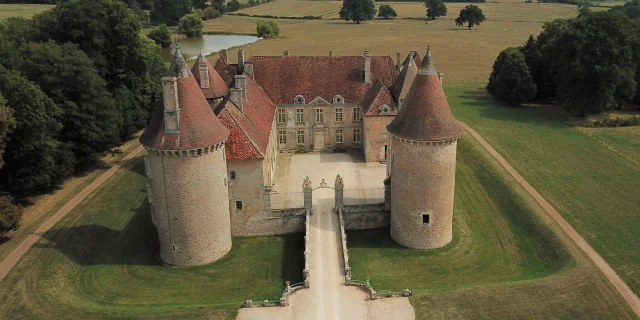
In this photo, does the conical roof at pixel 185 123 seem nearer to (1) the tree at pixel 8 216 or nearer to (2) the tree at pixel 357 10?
(1) the tree at pixel 8 216

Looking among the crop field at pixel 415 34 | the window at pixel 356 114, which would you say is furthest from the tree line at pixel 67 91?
the crop field at pixel 415 34

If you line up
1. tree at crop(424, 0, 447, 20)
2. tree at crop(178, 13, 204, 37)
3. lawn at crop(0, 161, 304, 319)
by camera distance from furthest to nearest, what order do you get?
tree at crop(424, 0, 447, 20), tree at crop(178, 13, 204, 37), lawn at crop(0, 161, 304, 319)

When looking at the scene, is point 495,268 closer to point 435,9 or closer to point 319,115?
point 319,115

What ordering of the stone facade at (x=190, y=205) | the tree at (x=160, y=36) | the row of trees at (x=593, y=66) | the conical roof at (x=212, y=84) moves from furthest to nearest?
the tree at (x=160, y=36) < the row of trees at (x=593, y=66) < the conical roof at (x=212, y=84) < the stone facade at (x=190, y=205)

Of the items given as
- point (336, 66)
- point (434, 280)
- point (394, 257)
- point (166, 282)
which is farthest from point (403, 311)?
point (336, 66)

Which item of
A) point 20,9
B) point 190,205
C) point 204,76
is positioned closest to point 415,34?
point 20,9

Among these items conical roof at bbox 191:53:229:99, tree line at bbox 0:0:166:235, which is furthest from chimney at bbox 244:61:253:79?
tree line at bbox 0:0:166:235

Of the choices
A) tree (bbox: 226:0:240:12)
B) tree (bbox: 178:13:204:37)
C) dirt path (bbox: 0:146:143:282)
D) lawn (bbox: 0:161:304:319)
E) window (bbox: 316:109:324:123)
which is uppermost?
tree (bbox: 226:0:240:12)

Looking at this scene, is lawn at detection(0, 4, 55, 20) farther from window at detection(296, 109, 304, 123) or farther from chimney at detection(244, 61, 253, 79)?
window at detection(296, 109, 304, 123)
